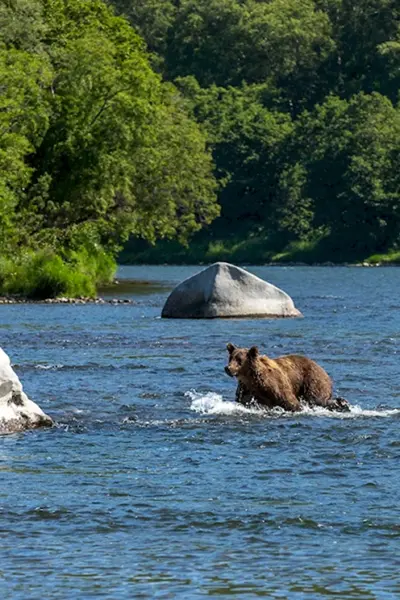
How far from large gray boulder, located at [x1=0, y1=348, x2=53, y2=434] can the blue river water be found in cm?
30

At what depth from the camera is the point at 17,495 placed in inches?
595

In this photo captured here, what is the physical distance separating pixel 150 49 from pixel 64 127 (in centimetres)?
11045

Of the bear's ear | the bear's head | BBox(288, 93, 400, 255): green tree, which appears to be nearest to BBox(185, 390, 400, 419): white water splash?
the bear's head

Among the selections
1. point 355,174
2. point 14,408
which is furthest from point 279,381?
point 355,174

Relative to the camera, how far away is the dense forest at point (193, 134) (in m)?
61.8

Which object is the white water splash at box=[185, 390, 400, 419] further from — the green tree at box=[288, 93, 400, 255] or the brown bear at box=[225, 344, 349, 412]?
the green tree at box=[288, 93, 400, 255]

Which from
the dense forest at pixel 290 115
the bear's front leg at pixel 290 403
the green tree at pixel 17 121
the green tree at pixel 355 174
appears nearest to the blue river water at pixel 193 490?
Result: the bear's front leg at pixel 290 403

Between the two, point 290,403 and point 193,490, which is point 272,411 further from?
point 193,490

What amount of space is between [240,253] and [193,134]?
59722 millimetres

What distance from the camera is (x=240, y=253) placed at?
139125 millimetres

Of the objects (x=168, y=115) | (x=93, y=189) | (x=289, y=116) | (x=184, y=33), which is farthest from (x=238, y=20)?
(x=93, y=189)

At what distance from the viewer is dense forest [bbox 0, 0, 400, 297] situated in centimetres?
6181

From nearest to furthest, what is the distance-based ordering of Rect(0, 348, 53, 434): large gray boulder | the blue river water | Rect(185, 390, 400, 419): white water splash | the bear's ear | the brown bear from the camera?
the blue river water
Rect(0, 348, 53, 434): large gray boulder
the bear's ear
the brown bear
Rect(185, 390, 400, 419): white water splash

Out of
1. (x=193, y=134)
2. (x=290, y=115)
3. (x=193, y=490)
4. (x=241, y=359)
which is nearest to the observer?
(x=193, y=490)
